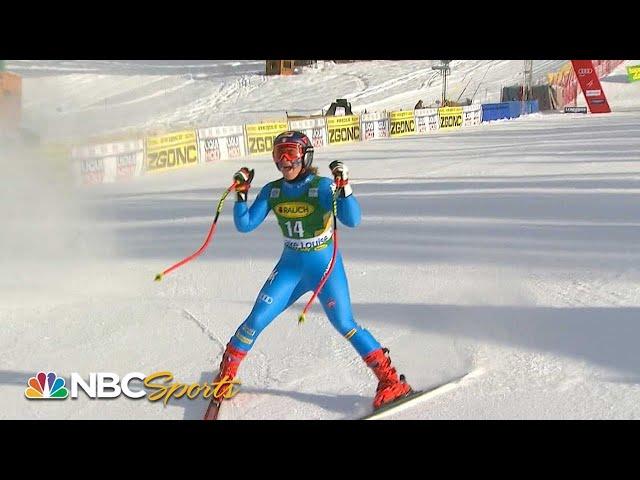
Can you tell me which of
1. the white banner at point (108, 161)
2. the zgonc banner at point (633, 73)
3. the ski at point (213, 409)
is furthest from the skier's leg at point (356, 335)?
the zgonc banner at point (633, 73)

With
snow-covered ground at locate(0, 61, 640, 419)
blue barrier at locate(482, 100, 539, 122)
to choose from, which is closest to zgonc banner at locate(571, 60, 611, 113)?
blue barrier at locate(482, 100, 539, 122)

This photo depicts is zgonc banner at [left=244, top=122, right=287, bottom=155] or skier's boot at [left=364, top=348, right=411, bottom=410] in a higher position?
zgonc banner at [left=244, top=122, right=287, bottom=155]

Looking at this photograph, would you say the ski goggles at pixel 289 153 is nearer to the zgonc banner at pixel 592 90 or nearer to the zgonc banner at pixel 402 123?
the zgonc banner at pixel 402 123

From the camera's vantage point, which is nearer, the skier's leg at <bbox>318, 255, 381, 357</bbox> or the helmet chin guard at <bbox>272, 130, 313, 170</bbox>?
the helmet chin guard at <bbox>272, 130, 313, 170</bbox>

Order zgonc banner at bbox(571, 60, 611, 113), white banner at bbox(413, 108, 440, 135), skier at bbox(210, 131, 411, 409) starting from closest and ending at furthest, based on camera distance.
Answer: skier at bbox(210, 131, 411, 409) → white banner at bbox(413, 108, 440, 135) → zgonc banner at bbox(571, 60, 611, 113)

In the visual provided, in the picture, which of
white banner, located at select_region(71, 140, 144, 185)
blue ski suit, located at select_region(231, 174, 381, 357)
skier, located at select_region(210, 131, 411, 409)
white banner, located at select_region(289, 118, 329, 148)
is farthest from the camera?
white banner, located at select_region(289, 118, 329, 148)

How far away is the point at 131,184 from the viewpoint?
15.2m

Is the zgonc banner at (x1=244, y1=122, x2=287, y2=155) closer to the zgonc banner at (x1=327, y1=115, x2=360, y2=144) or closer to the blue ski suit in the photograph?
the zgonc banner at (x1=327, y1=115, x2=360, y2=144)

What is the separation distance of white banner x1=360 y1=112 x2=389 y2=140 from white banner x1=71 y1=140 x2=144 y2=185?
33.7 feet

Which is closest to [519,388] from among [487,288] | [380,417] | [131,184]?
[380,417]

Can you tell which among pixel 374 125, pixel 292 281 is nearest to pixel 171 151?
pixel 374 125

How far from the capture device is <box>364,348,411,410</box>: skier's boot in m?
4.42

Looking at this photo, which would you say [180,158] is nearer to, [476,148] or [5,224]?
[476,148]

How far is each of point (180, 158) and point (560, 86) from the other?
1016 inches
